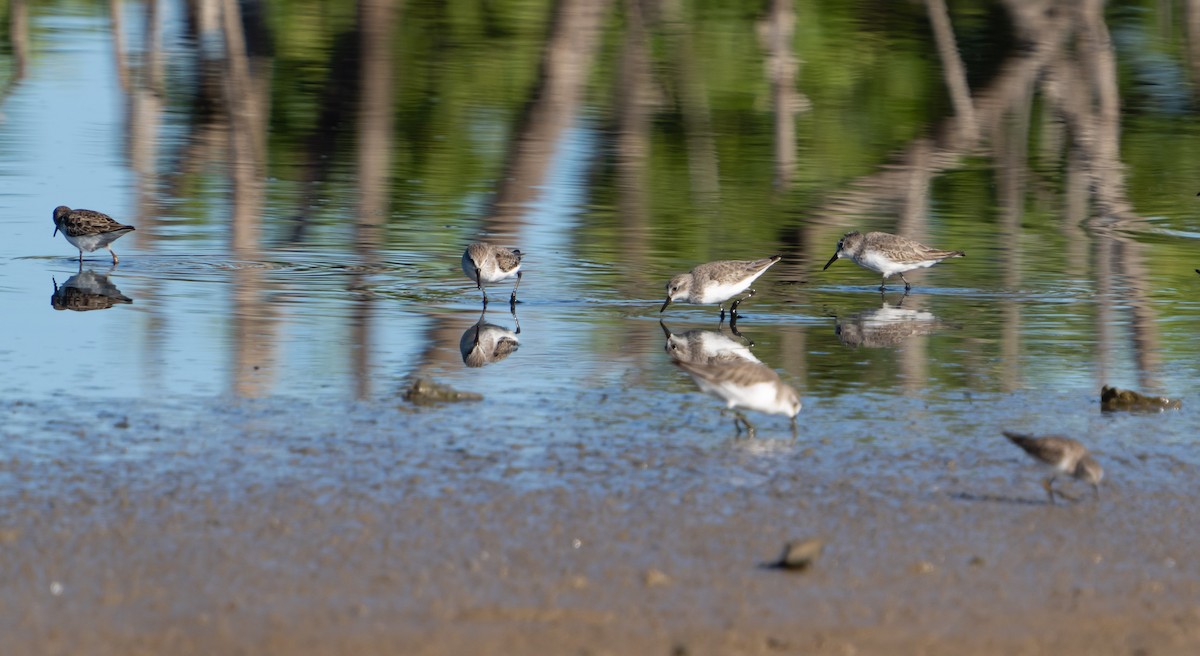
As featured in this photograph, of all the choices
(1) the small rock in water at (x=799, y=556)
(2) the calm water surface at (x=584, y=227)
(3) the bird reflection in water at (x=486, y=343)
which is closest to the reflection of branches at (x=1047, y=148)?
(2) the calm water surface at (x=584, y=227)

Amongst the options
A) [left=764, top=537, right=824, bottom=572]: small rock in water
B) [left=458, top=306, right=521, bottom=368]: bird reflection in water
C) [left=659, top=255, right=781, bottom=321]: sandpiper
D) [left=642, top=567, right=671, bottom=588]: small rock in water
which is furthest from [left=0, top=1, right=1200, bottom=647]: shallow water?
[left=642, top=567, right=671, bottom=588]: small rock in water

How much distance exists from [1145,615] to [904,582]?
1.01m

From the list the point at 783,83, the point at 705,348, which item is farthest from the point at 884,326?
the point at 783,83

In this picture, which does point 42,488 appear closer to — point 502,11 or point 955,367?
point 955,367

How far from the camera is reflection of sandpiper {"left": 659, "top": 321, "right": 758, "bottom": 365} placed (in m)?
12.2

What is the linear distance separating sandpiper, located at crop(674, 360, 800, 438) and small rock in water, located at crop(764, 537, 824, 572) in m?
2.09

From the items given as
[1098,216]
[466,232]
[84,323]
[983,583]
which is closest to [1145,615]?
[983,583]

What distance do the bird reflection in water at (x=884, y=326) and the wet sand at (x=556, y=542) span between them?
3.27 metres

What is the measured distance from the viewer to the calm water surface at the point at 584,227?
10.9 m

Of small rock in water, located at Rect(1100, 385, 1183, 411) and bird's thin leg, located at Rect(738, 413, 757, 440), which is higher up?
bird's thin leg, located at Rect(738, 413, 757, 440)

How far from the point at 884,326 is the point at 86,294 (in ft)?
21.1

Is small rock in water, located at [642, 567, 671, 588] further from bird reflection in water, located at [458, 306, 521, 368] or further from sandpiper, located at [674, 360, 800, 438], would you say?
bird reflection in water, located at [458, 306, 521, 368]

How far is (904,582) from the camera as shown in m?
7.67

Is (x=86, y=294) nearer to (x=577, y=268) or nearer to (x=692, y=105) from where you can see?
(x=577, y=268)
